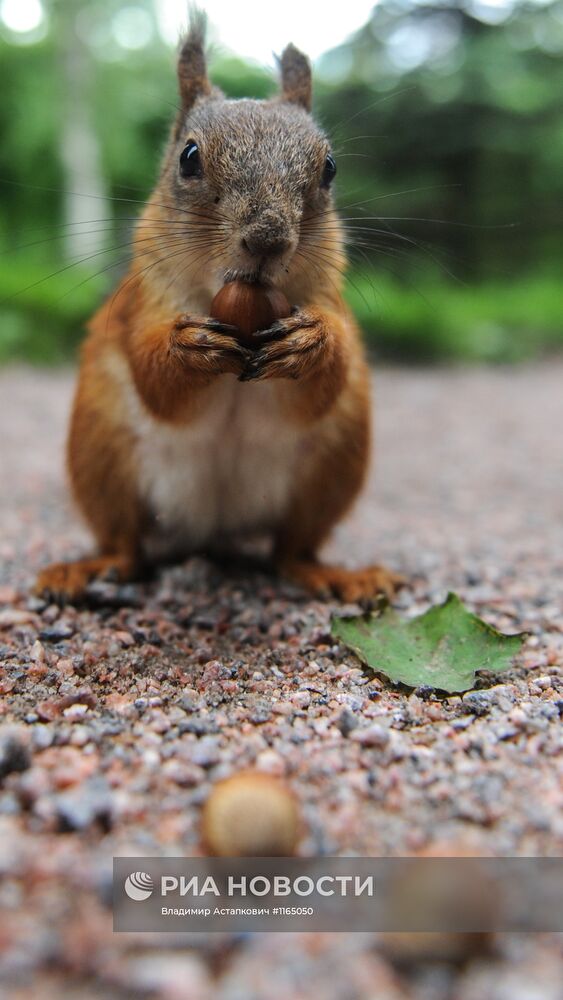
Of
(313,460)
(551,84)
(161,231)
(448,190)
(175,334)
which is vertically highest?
(551,84)

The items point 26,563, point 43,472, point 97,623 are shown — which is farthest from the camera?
point 43,472

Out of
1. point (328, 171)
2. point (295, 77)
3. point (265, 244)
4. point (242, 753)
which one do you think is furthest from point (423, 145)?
point (242, 753)

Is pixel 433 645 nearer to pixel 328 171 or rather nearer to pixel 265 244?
pixel 265 244

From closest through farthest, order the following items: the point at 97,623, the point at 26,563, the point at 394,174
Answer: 1. the point at 97,623
2. the point at 26,563
3. the point at 394,174

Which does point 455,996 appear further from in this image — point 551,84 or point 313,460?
point 551,84

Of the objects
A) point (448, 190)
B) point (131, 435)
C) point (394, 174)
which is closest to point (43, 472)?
point (131, 435)

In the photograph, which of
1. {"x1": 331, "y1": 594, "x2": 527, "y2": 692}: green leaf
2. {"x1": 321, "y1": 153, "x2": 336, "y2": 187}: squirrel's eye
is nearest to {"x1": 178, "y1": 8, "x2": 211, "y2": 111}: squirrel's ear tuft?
{"x1": 321, "y1": 153, "x2": 336, "y2": 187}: squirrel's eye

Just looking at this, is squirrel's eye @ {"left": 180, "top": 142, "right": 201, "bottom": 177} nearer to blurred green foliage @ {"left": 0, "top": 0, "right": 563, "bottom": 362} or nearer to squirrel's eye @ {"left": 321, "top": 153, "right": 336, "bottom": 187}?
squirrel's eye @ {"left": 321, "top": 153, "right": 336, "bottom": 187}
